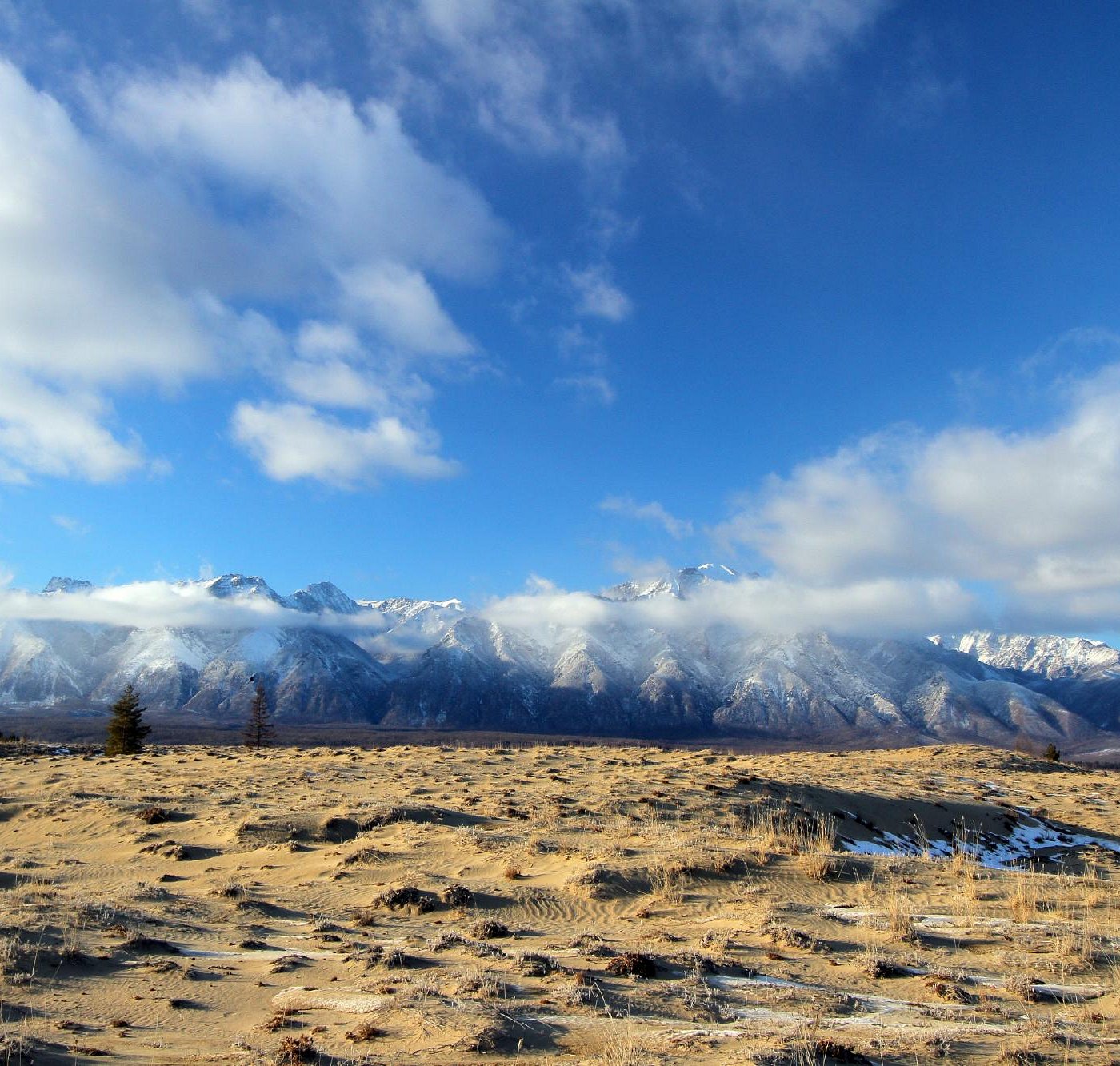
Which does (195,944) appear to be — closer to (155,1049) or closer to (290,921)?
(290,921)

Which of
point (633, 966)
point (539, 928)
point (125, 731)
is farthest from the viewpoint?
point (125, 731)

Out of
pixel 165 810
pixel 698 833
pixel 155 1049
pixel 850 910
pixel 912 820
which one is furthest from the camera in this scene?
pixel 912 820

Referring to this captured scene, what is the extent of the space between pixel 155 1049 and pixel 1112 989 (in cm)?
1220

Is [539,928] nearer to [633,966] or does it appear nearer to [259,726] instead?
[633,966]

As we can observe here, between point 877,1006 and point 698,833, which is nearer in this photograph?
point 877,1006

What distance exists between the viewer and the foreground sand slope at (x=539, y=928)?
859 cm

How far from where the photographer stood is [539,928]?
1427cm

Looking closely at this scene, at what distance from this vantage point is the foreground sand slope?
8.59 m

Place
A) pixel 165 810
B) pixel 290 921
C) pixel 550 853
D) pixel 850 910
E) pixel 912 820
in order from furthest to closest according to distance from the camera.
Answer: pixel 912 820
pixel 165 810
pixel 550 853
pixel 850 910
pixel 290 921

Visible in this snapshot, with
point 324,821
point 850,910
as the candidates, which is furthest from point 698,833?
point 324,821

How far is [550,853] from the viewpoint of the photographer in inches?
765

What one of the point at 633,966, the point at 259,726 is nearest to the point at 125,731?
the point at 259,726

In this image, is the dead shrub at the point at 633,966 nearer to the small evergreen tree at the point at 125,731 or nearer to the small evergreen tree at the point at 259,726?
the small evergreen tree at the point at 125,731

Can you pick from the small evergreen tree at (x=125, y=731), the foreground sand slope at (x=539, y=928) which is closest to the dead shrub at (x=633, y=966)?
the foreground sand slope at (x=539, y=928)
